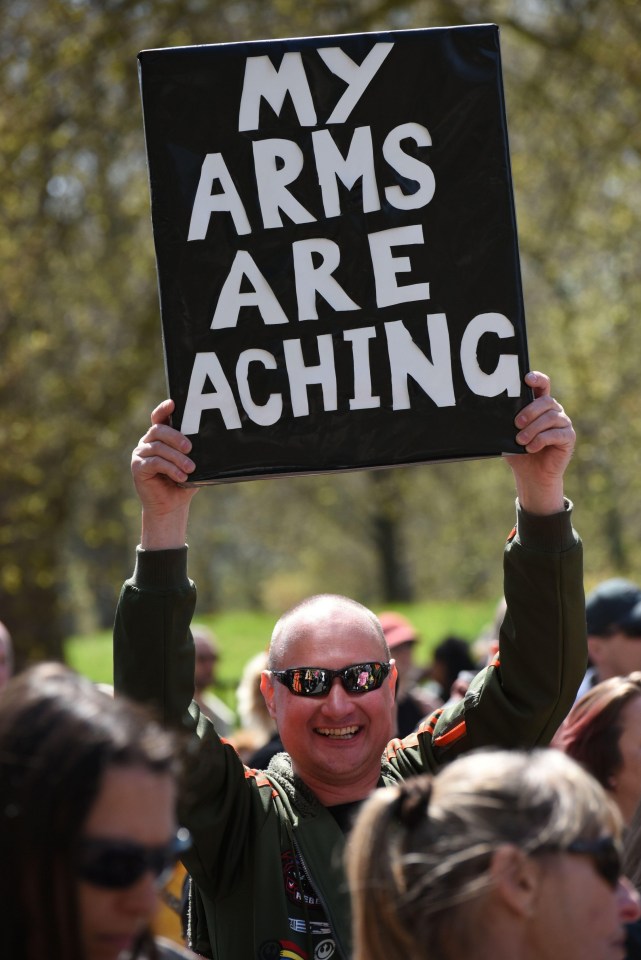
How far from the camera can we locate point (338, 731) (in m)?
3.19

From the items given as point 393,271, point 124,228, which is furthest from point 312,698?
point 124,228

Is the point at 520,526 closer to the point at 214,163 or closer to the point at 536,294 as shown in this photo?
the point at 214,163

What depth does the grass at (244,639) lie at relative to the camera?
539 inches

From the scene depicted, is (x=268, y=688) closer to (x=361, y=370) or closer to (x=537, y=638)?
(x=537, y=638)

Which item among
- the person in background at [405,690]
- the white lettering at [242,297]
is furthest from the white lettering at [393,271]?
the person in background at [405,690]

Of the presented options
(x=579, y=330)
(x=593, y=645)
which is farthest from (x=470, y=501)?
(x=593, y=645)

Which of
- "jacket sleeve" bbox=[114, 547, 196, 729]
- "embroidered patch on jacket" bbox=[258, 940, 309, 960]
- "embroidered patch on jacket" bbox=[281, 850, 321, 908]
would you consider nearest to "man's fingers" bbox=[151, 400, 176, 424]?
"jacket sleeve" bbox=[114, 547, 196, 729]

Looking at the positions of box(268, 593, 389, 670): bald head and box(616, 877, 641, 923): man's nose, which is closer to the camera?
box(616, 877, 641, 923): man's nose

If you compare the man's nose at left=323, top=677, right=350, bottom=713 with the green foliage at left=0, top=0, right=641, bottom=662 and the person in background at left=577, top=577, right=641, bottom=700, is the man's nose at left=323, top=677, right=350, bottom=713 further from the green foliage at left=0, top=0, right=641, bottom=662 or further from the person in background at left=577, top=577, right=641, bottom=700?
the green foliage at left=0, top=0, right=641, bottom=662

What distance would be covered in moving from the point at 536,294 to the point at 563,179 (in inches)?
118

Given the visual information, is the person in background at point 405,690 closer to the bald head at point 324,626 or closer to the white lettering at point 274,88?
the bald head at point 324,626

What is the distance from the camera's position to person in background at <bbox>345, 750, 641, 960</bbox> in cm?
209

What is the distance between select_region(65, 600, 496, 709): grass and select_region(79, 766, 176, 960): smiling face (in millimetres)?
10951

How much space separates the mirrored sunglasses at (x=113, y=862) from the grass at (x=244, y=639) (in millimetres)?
10985
